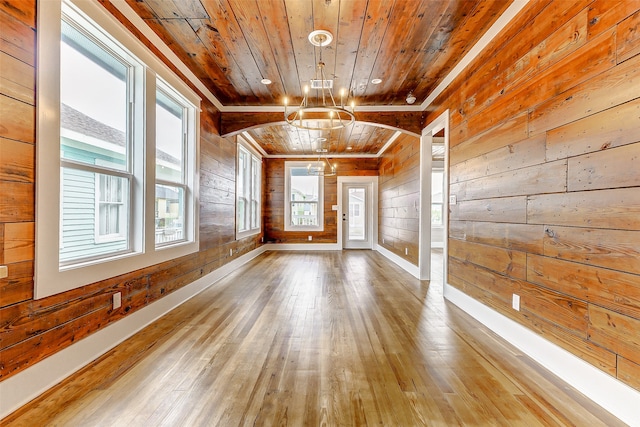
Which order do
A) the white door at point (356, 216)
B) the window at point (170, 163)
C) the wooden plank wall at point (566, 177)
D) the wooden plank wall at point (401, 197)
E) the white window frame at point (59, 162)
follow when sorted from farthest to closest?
the white door at point (356, 216) < the wooden plank wall at point (401, 197) < the window at point (170, 163) < the white window frame at point (59, 162) < the wooden plank wall at point (566, 177)

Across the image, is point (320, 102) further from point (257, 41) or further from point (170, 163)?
point (170, 163)

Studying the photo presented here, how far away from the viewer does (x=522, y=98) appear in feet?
7.25

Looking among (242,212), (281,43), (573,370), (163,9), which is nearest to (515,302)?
(573,370)

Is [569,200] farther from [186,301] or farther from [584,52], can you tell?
[186,301]

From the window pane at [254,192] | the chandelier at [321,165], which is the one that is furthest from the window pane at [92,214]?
the chandelier at [321,165]

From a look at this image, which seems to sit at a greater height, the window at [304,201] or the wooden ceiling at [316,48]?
the wooden ceiling at [316,48]

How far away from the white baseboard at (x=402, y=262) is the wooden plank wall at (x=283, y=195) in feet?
5.22

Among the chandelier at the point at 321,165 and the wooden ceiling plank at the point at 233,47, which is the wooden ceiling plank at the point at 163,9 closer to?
the wooden ceiling plank at the point at 233,47

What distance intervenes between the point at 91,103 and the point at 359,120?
3.14 m

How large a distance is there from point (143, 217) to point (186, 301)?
1.26 metres

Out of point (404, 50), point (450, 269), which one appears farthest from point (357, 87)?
point (450, 269)

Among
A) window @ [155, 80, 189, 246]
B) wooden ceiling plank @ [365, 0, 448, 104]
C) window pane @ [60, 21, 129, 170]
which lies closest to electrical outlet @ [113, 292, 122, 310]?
window @ [155, 80, 189, 246]

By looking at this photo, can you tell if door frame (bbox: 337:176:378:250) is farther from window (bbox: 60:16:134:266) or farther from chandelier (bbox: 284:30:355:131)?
window (bbox: 60:16:134:266)

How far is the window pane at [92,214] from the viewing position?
194 cm
